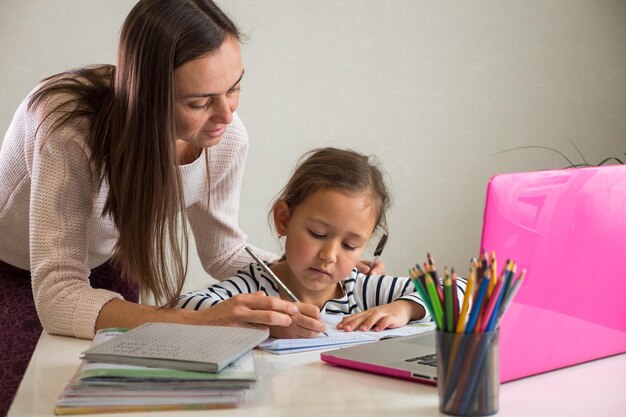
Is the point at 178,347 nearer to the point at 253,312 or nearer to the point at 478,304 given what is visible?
the point at 253,312

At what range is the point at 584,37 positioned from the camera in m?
3.64

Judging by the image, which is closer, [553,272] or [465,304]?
[465,304]

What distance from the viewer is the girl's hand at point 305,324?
123 centimetres

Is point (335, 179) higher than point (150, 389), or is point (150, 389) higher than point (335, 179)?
point (335, 179)

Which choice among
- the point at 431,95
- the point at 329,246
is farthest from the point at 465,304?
the point at 431,95

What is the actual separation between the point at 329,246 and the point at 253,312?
330 mm

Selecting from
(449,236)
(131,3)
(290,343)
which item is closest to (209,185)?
(290,343)

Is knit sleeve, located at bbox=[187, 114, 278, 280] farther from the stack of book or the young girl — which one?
the stack of book

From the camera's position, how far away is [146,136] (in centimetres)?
144

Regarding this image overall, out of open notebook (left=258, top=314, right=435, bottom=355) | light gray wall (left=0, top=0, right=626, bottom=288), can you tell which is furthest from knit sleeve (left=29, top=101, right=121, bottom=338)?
light gray wall (left=0, top=0, right=626, bottom=288)

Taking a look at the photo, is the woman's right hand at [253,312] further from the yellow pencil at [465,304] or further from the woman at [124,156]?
the yellow pencil at [465,304]

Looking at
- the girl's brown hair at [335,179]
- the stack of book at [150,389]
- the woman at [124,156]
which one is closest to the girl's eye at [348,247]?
the girl's brown hair at [335,179]

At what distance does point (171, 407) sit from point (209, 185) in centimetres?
91

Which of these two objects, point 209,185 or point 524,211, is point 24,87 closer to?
point 209,185
